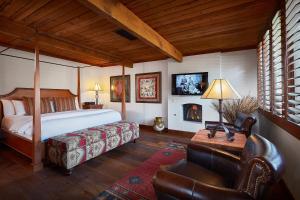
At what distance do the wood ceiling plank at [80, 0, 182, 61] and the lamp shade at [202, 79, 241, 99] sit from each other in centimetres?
143

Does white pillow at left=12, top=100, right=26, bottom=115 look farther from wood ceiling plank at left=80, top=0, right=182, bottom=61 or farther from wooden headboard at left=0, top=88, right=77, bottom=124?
wood ceiling plank at left=80, top=0, right=182, bottom=61

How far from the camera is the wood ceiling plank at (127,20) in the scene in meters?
1.80

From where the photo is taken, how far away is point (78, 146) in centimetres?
244

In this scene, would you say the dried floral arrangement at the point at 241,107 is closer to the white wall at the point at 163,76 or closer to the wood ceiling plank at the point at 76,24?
the white wall at the point at 163,76

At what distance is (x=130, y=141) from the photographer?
3.81 m

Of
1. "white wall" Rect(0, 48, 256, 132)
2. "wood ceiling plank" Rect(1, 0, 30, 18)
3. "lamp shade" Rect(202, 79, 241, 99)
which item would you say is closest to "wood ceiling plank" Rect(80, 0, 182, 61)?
"wood ceiling plank" Rect(1, 0, 30, 18)

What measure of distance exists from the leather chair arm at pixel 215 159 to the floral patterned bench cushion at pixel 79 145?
67.2 inches

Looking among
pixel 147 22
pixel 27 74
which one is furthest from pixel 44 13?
pixel 27 74

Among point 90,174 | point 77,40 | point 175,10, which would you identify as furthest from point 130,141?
point 175,10

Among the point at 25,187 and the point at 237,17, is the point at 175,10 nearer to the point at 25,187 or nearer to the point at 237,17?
the point at 237,17

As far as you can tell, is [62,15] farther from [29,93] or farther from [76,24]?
[29,93]

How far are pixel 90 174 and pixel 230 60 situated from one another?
167 inches

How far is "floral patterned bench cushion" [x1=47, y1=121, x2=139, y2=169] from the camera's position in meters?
2.32

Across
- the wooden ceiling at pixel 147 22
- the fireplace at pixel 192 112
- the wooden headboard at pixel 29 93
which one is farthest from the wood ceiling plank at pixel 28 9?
the fireplace at pixel 192 112
